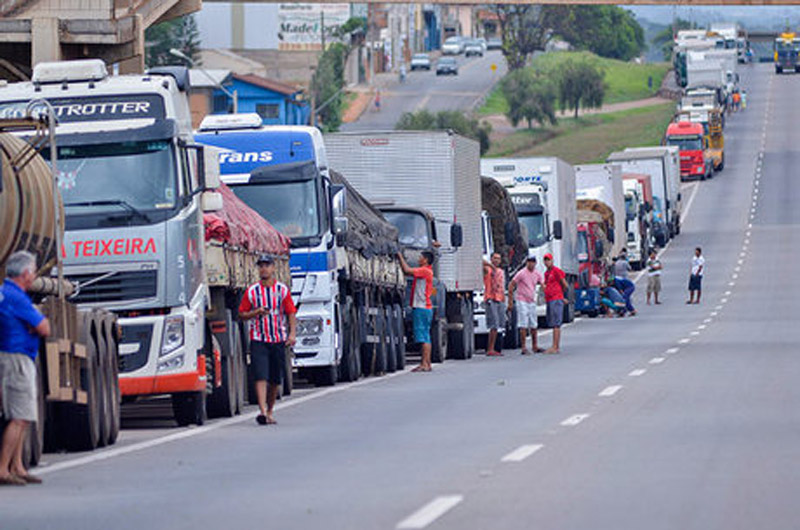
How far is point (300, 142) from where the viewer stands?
88.4ft

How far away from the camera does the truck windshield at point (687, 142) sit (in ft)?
366

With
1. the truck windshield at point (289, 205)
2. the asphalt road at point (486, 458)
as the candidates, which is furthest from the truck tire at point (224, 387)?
the truck windshield at point (289, 205)

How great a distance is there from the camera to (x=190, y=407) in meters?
20.7

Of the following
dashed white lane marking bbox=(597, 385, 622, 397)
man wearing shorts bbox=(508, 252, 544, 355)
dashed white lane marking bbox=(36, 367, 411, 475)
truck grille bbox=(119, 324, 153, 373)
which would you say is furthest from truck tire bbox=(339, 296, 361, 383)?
man wearing shorts bbox=(508, 252, 544, 355)

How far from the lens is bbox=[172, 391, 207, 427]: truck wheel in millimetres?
20641

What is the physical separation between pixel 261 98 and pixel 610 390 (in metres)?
107

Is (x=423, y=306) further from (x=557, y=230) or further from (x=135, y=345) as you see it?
(x=557, y=230)

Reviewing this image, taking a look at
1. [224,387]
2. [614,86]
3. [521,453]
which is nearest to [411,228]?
[224,387]

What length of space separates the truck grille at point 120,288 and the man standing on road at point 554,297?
53.4 ft

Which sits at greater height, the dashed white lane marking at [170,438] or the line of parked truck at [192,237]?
the line of parked truck at [192,237]

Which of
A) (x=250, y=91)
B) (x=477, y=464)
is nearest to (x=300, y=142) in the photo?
(x=477, y=464)

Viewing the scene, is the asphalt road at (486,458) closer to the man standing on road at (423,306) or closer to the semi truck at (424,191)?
the man standing on road at (423,306)

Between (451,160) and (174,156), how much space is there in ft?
47.7

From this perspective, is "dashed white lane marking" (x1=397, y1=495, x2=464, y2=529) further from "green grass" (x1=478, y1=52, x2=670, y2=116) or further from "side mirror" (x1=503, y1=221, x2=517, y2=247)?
"green grass" (x1=478, y1=52, x2=670, y2=116)
